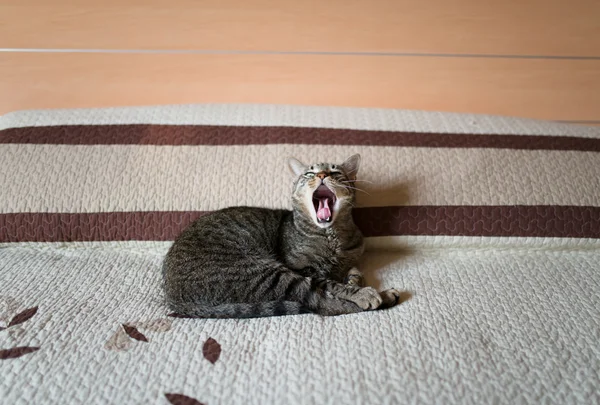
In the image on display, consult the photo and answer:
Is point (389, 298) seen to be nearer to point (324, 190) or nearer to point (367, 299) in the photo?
point (367, 299)

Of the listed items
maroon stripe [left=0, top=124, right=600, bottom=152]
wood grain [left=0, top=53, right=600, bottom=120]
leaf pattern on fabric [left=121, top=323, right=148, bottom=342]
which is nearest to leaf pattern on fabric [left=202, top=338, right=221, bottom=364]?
leaf pattern on fabric [left=121, top=323, right=148, bottom=342]

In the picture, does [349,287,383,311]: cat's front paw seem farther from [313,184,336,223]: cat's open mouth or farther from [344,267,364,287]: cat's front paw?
[313,184,336,223]: cat's open mouth

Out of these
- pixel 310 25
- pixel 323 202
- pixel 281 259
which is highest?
pixel 310 25

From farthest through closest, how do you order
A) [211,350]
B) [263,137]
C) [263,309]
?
[263,137]
[263,309]
[211,350]

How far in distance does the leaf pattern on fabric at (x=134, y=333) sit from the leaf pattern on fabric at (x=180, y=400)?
185 millimetres

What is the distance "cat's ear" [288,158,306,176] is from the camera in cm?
117

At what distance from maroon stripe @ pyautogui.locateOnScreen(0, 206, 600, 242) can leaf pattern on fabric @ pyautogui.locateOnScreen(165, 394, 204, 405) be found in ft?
1.88

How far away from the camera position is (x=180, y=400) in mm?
697

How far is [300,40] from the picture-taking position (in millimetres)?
1539

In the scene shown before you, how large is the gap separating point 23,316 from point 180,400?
47 cm

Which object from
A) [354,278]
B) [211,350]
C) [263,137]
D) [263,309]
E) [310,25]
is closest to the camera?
[211,350]

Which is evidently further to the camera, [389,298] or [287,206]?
[287,206]

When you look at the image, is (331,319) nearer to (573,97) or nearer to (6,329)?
(6,329)

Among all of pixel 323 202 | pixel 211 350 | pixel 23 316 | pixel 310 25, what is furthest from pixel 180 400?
pixel 310 25
